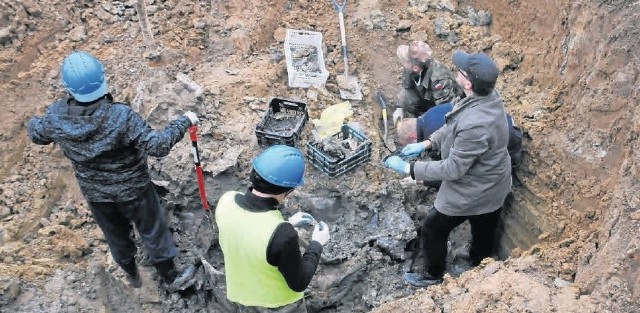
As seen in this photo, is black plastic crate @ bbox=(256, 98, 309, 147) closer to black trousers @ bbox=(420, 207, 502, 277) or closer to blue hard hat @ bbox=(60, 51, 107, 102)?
black trousers @ bbox=(420, 207, 502, 277)

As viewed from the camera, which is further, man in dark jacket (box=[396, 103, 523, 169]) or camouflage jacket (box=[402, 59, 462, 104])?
camouflage jacket (box=[402, 59, 462, 104])

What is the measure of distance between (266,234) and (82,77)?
4.66ft

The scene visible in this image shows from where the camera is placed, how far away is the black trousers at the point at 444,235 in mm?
3958

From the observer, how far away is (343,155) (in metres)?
4.61

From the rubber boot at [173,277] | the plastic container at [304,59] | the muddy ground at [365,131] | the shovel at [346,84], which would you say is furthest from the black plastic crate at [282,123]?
the rubber boot at [173,277]

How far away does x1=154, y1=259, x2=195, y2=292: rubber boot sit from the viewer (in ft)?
13.5

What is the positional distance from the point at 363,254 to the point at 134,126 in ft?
6.16

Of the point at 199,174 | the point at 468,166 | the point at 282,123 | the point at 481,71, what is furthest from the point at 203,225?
the point at 481,71

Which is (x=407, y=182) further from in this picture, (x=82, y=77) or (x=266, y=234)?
(x=82, y=77)

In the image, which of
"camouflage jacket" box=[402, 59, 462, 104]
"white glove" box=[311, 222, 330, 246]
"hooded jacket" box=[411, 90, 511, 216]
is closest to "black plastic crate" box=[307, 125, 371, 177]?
"camouflage jacket" box=[402, 59, 462, 104]

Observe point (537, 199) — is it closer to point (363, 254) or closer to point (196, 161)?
point (363, 254)

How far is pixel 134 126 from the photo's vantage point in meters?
3.39

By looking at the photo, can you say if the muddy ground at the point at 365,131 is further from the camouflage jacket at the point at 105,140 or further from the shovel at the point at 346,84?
the camouflage jacket at the point at 105,140

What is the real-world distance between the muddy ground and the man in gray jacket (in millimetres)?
289
